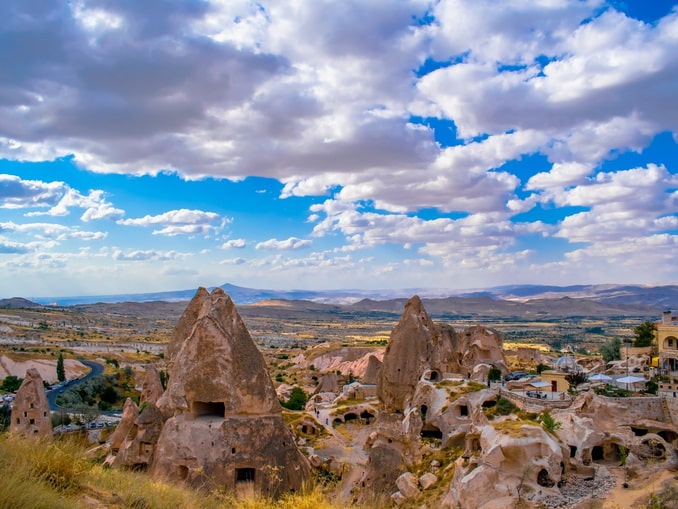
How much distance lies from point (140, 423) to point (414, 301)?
17456mm

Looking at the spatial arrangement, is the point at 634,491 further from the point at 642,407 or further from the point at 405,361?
the point at 405,361

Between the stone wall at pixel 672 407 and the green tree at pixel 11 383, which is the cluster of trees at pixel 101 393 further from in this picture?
the stone wall at pixel 672 407

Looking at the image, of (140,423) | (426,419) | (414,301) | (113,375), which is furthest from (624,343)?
(113,375)

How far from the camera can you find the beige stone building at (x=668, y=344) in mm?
31734

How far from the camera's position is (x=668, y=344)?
34594mm

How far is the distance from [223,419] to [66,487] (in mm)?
10951

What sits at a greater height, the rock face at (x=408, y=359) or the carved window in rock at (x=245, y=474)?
the rock face at (x=408, y=359)

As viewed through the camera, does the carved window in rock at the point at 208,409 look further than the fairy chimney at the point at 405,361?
No

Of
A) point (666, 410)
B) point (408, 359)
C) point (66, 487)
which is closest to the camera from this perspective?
point (66, 487)

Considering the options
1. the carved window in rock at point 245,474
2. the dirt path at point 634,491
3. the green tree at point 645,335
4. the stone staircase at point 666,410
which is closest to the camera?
the dirt path at point 634,491

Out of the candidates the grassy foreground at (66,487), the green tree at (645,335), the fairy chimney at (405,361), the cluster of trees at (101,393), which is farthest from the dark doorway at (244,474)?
the green tree at (645,335)

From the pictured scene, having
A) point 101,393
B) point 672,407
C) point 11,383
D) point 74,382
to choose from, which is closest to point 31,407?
point 672,407

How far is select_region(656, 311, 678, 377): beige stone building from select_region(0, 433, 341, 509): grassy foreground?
27.8 meters

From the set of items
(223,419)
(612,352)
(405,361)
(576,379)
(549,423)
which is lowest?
(612,352)
